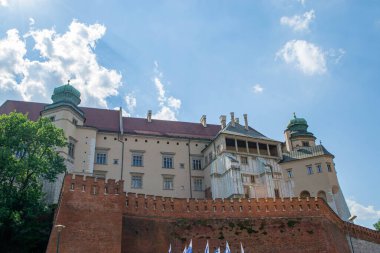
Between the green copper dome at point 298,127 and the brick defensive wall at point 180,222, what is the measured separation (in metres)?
19.9

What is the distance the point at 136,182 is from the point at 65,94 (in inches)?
513

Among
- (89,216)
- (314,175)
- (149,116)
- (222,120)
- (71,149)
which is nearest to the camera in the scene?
(89,216)

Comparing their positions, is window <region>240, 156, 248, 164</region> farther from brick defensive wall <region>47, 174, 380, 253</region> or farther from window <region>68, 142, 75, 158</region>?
window <region>68, 142, 75, 158</region>

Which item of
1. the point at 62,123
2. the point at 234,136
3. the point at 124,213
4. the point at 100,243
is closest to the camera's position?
the point at 100,243

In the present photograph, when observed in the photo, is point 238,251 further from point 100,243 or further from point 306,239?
point 100,243

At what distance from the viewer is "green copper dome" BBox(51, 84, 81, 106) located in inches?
1811

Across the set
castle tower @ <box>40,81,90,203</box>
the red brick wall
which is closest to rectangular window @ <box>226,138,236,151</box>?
castle tower @ <box>40,81,90,203</box>

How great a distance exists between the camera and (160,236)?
28.7 metres

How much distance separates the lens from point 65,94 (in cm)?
4609

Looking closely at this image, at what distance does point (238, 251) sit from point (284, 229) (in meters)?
4.25

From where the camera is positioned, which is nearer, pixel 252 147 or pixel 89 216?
pixel 89 216

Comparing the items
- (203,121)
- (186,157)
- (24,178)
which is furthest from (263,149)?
(24,178)

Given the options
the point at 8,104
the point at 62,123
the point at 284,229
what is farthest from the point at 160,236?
the point at 8,104

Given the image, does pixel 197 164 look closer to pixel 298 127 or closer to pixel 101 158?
pixel 101 158
